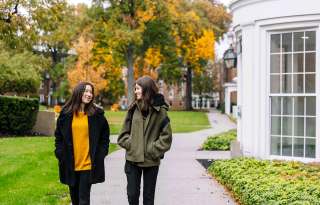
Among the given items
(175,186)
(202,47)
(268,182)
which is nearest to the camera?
(268,182)

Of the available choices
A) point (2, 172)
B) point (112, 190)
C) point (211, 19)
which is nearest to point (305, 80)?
point (112, 190)

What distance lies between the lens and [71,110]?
3.58m

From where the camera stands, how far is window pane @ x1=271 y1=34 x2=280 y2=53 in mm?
7562

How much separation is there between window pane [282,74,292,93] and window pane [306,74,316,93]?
14.5 inches

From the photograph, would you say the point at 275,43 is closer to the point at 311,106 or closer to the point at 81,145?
the point at 311,106

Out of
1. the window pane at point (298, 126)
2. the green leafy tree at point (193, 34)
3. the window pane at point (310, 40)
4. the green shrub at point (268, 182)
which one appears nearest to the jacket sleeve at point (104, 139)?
the green shrub at point (268, 182)

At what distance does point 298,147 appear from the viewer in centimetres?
740

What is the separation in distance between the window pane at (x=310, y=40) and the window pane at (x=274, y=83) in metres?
0.94

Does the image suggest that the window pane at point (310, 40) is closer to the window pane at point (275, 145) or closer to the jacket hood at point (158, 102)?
the window pane at point (275, 145)

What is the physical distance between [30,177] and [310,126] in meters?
6.15

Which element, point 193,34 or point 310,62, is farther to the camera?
point 193,34

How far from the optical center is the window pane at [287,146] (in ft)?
24.5

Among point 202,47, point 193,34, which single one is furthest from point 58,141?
point 202,47

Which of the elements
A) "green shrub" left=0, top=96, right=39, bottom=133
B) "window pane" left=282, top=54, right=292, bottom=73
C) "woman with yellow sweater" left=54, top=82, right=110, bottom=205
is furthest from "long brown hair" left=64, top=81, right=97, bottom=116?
"green shrub" left=0, top=96, right=39, bottom=133
